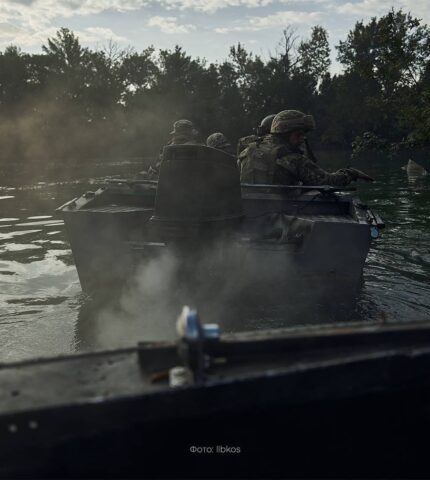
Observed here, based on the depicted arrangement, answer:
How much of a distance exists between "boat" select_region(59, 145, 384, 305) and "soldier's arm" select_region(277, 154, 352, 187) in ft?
2.98

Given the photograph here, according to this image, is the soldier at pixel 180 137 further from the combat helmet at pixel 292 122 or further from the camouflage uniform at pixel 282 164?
the combat helmet at pixel 292 122

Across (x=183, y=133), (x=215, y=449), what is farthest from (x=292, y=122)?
(x=215, y=449)

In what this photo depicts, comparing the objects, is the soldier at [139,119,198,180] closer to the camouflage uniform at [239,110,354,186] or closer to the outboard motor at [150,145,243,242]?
the camouflage uniform at [239,110,354,186]

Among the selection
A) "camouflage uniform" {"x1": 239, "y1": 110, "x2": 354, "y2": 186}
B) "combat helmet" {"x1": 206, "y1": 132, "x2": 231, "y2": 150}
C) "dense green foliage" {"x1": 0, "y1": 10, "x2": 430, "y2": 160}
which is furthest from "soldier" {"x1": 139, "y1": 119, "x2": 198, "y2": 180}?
"dense green foliage" {"x1": 0, "y1": 10, "x2": 430, "y2": 160}

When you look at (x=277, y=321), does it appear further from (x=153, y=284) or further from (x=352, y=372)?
(x=352, y=372)

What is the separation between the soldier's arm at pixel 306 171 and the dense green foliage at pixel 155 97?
38.5m

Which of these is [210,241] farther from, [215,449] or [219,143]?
[219,143]

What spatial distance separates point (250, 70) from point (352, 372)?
69.9 metres

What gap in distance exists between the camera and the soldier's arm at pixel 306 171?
7934 mm

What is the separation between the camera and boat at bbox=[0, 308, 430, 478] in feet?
6.72

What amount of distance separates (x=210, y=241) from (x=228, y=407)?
329cm

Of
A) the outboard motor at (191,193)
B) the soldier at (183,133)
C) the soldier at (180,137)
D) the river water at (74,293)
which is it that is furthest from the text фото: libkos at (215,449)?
the soldier at (183,133)

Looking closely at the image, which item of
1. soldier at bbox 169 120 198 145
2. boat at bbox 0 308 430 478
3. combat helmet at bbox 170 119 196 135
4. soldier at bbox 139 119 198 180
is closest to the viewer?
boat at bbox 0 308 430 478

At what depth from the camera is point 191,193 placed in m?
5.14
